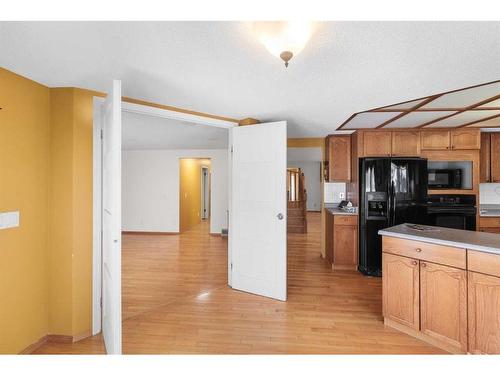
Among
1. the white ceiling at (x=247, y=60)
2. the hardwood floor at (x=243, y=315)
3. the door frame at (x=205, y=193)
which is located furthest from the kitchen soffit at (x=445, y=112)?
the door frame at (x=205, y=193)

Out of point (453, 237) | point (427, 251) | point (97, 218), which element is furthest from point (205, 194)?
point (453, 237)

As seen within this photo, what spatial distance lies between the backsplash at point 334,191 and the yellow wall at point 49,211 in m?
3.56

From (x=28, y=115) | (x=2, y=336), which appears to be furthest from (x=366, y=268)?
(x=28, y=115)

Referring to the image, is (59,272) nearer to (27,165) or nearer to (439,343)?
(27,165)

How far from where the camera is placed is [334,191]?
14.3 feet

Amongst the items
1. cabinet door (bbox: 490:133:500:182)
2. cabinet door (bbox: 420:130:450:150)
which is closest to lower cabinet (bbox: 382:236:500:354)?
cabinet door (bbox: 420:130:450:150)

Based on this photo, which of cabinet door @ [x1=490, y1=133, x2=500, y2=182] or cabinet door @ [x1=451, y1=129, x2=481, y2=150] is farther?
cabinet door @ [x1=490, y1=133, x2=500, y2=182]

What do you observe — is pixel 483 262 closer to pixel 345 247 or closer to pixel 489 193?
pixel 345 247

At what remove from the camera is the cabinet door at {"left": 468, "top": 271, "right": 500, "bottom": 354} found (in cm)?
164

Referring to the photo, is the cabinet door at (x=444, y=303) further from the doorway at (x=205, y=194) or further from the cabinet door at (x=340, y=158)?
the doorway at (x=205, y=194)

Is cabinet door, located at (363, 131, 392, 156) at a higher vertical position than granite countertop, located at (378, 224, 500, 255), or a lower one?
higher

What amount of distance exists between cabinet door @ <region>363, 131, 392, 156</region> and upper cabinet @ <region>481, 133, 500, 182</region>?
150 centimetres

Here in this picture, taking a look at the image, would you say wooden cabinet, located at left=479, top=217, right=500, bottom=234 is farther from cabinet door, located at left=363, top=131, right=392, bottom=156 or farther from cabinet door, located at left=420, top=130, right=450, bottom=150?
cabinet door, located at left=363, top=131, right=392, bottom=156

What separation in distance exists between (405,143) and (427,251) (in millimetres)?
2205
